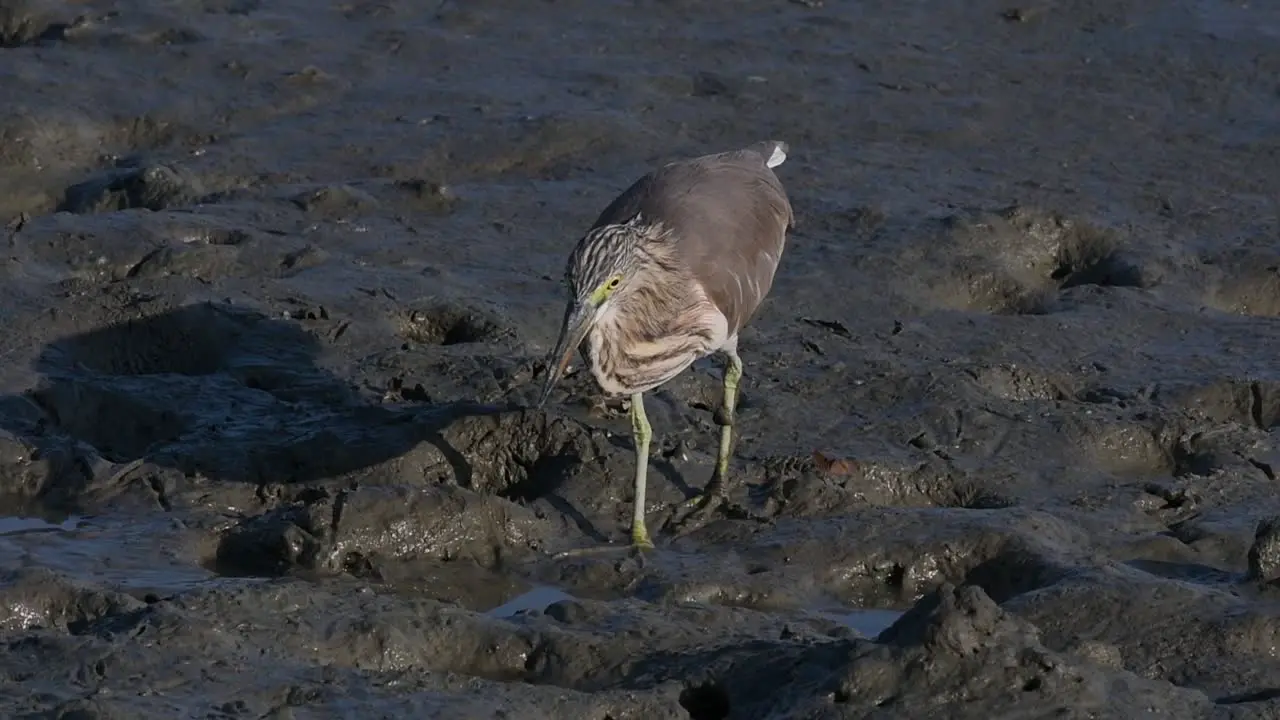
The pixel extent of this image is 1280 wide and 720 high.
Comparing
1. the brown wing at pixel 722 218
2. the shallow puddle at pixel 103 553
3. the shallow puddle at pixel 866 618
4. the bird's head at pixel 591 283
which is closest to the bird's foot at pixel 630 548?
the bird's head at pixel 591 283

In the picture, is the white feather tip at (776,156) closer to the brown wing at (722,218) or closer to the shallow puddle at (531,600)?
the brown wing at (722,218)

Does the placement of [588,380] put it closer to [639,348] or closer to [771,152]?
[639,348]

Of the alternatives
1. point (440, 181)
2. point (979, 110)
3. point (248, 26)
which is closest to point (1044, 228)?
point (979, 110)

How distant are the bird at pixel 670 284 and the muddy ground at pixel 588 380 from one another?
0.34 meters

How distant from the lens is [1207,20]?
1246cm

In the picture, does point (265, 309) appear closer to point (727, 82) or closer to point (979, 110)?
point (727, 82)

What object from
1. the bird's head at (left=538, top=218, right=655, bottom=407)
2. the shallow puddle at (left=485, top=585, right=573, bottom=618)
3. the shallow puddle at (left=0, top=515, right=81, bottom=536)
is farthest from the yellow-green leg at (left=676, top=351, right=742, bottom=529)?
the shallow puddle at (left=0, top=515, right=81, bottom=536)

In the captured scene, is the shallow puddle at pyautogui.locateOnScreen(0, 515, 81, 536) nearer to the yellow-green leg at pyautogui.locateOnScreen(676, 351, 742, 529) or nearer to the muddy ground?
the muddy ground

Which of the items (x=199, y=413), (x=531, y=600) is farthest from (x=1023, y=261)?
(x=199, y=413)

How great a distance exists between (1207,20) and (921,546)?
649 centimetres

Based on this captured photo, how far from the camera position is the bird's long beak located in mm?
6875

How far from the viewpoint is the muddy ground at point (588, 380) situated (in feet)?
19.7

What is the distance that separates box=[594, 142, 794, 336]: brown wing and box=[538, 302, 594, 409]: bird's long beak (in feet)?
2.15

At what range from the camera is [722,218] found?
7930 mm
